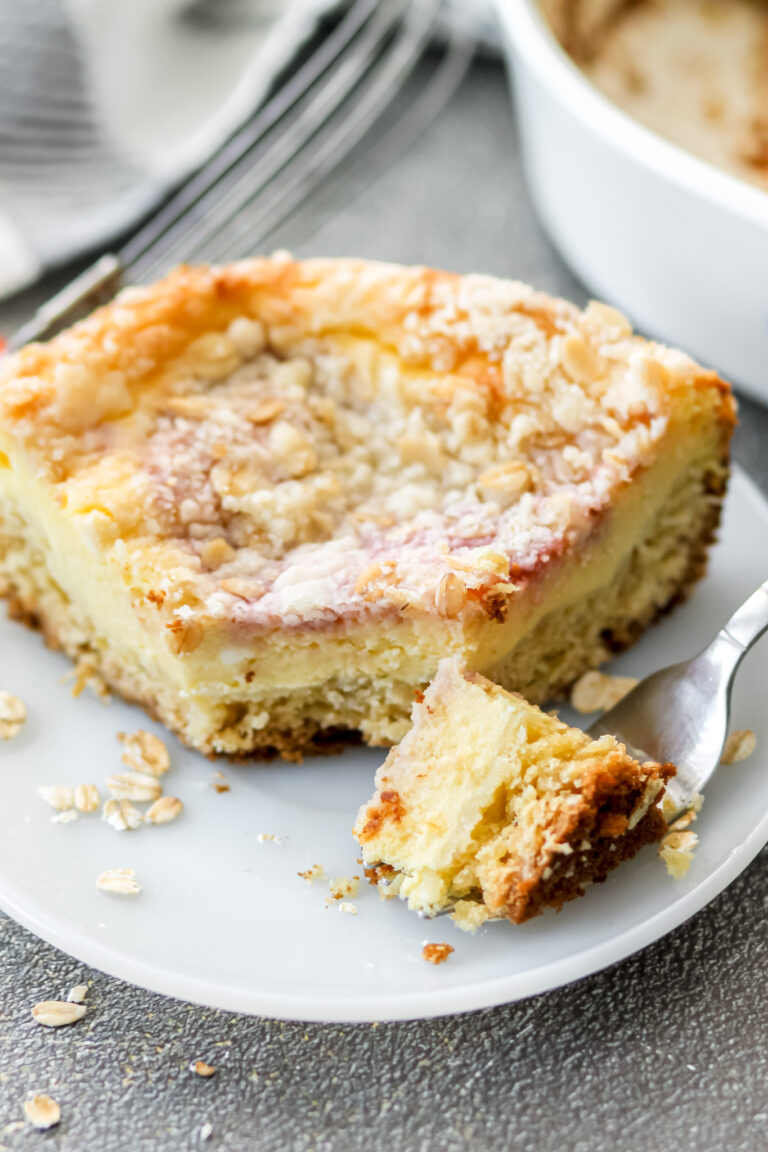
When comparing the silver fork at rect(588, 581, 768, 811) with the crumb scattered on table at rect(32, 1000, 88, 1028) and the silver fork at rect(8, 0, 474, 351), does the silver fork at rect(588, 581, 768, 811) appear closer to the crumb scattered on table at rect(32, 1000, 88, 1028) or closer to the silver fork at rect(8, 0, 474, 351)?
the crumb scattered on table at rect(32, 1000, 88, 1028)

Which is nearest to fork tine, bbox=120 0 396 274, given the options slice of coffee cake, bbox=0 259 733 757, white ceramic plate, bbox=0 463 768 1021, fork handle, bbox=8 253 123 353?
fork handle, bbox=8 253 123 353

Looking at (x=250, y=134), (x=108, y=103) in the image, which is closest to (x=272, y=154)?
(x=250, y=134)

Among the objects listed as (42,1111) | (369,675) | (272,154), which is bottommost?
(42,1111)

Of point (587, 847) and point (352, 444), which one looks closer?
point (587, 847)

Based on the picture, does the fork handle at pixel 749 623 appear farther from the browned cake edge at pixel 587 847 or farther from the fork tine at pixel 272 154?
the fork tine at pixel 272 154

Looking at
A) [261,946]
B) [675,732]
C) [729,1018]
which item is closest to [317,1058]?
[261,946]

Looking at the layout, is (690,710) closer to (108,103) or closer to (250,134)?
(250,134)

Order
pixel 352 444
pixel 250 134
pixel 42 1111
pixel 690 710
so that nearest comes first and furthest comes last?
pixel 42 1111 → pixel 690 710 → pixel 352 444 → pixel 250 134
